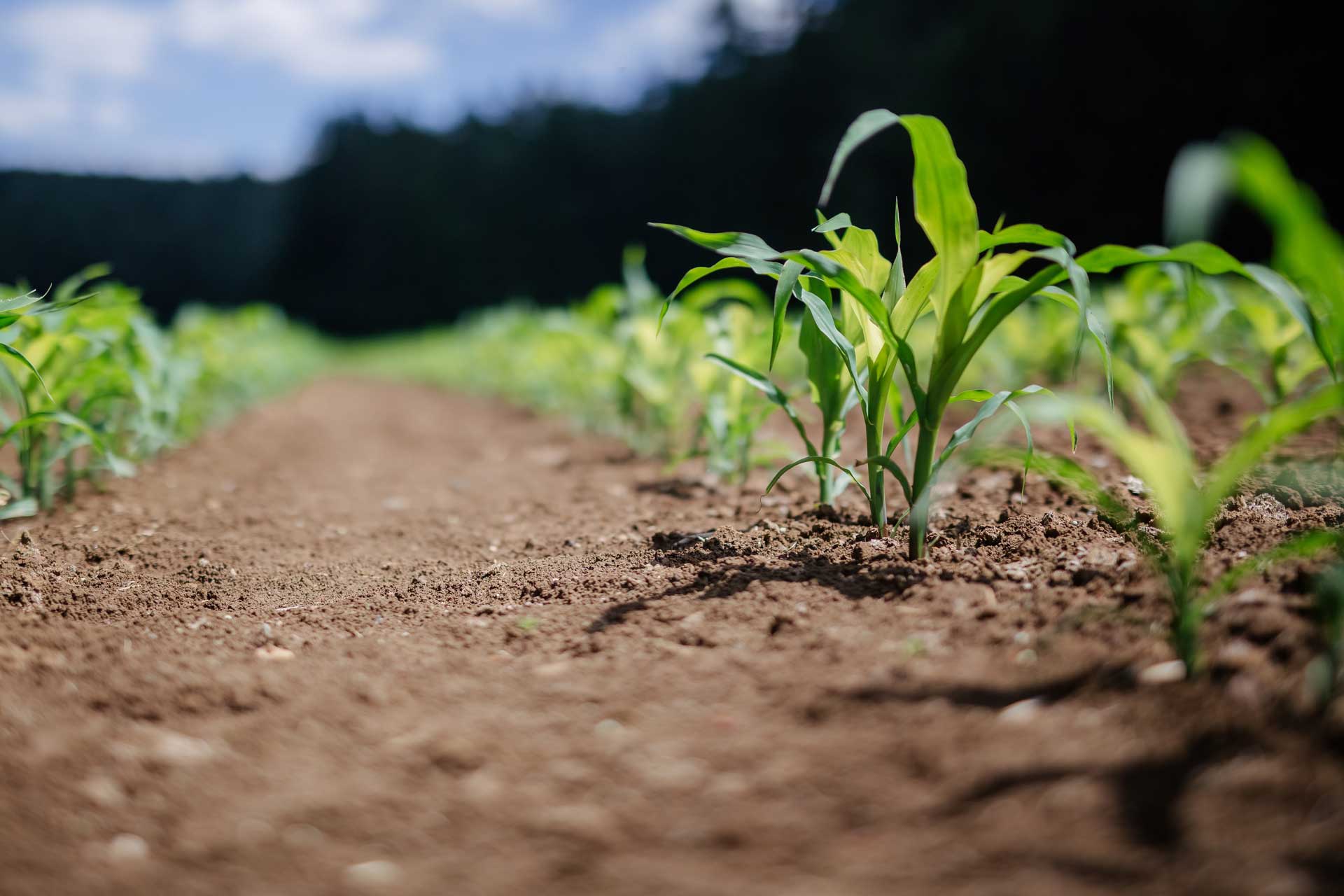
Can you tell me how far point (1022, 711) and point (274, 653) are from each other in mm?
1004

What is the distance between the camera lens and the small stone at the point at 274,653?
1.10m

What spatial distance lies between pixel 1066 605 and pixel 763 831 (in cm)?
55

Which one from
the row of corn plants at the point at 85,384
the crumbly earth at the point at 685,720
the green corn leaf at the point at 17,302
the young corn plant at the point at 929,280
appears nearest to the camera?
the crumbly earth at the point at 685,720

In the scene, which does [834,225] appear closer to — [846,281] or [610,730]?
[846,281]

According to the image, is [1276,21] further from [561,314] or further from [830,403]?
[830,403]

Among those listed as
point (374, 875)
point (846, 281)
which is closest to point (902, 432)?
point (846, 281)

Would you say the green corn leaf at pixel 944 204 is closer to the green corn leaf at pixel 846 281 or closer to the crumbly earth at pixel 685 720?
the green corn leaf at pixel 846 281

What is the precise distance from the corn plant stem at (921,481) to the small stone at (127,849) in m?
0.98

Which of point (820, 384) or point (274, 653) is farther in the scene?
point (820, 384)

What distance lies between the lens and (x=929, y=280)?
1212 millimetres

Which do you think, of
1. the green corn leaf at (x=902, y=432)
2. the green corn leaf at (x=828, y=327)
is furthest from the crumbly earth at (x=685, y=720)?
the green corn leaf at (x=828, y=327)

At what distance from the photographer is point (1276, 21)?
8.57m

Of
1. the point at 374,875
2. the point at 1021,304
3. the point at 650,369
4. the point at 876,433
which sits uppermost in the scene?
the point at 1021,304

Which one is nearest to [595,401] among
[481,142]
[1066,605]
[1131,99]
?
[1066,605]
